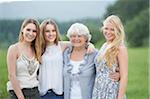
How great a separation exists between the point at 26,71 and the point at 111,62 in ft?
2.15

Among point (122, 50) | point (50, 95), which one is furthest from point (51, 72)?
point (122, 50)

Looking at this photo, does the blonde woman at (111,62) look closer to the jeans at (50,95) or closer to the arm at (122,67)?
the arm at (122,67)

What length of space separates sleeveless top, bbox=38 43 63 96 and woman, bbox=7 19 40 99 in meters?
0.06

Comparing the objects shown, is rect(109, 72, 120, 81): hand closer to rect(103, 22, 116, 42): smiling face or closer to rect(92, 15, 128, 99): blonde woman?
rect(92, 15, 128, 99): blonde woman

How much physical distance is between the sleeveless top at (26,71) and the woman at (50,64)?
78 millimetres

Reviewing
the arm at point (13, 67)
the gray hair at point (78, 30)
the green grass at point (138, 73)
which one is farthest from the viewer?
the green grass at point (138, 73)

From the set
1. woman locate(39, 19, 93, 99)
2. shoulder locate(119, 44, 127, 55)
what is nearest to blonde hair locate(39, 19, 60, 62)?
woman locate(39, 19, 93, 99)

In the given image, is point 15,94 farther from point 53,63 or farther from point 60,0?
point 60,0

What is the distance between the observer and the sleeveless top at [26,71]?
9.78 feet

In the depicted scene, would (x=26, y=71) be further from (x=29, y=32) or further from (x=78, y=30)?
(x=78, y=30)

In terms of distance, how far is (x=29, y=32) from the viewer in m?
3.01

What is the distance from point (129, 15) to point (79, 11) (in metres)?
3.35

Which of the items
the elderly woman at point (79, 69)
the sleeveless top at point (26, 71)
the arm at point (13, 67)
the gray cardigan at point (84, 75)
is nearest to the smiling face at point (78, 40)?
the elderly woman at point (79, 69)

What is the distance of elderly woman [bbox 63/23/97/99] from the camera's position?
307cm
